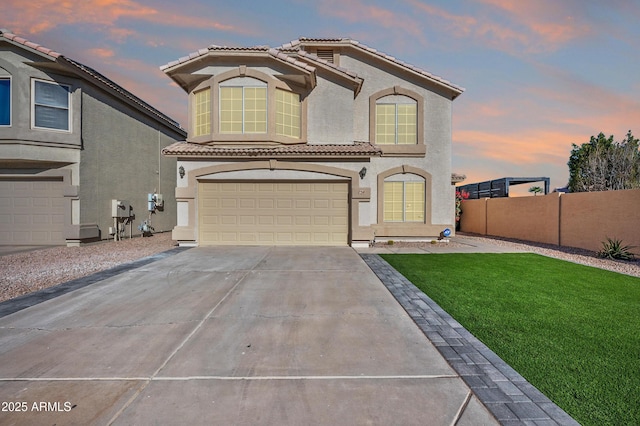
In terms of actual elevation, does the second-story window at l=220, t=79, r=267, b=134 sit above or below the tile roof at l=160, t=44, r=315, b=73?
below

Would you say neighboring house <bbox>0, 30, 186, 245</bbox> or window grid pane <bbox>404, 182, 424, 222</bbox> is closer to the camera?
neighboring house <bbox>0, 30, 186, 245</bbox>

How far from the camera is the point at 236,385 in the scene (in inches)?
124

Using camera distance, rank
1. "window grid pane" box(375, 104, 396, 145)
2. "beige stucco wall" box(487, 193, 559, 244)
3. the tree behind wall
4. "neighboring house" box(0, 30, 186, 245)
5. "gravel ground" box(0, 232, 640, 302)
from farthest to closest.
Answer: the tree behind wall
"window grid pane" box(375, 104, 396, 145)
"beige stucco wall" box(487, 193, 559, 244)
"neighboring house" box(0, 30, 186, 245)
"gravel ground" box(0, 232, 640, 302)

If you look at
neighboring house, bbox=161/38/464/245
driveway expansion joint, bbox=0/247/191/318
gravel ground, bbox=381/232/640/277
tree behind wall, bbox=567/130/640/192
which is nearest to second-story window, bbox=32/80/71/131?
neighboring house, bbox=161/38/464/245

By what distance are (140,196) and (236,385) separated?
1569 centimetres

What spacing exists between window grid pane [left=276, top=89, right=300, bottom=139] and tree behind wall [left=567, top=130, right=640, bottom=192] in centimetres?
2943

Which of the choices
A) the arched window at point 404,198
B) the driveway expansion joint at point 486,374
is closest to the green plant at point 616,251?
the arched window at point 404,198

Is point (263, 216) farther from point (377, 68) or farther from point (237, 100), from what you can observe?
point (377, 68)

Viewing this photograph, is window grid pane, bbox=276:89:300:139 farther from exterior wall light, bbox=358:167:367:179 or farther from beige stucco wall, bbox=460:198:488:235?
beige stucco wall, bbox=460:198:488:235

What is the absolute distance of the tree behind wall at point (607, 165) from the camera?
28014mm

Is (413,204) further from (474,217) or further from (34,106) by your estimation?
(34,106)

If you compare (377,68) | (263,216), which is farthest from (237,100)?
(377,68)

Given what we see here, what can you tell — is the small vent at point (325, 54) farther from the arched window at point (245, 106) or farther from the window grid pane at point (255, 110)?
the window grid pane at point (255, 110)

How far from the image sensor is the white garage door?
42.0 feet
